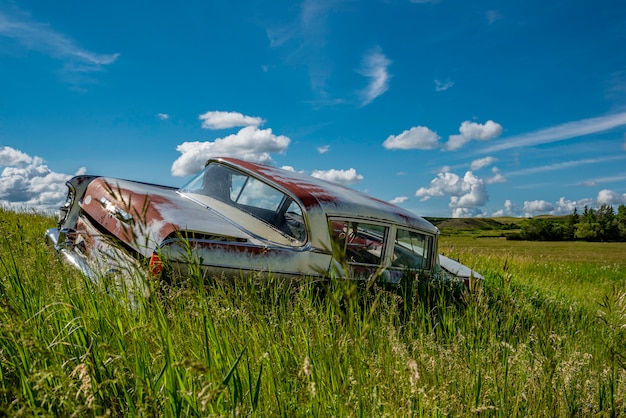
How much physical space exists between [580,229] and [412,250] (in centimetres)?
6968

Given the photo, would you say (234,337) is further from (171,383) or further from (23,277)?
(23,277)

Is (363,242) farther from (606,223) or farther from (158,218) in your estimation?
(606,223)

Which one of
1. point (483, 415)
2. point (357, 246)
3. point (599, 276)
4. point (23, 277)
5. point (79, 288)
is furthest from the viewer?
point (599, 276)

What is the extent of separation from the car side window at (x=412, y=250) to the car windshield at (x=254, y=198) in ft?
3.95

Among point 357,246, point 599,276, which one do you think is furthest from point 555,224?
point 357,246

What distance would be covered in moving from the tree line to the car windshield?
62.7m

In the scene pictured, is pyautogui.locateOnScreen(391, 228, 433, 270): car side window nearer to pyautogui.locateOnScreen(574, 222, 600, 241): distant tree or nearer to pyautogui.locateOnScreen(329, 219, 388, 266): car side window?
pyautogui.locateOnScreen(329, 219, 388, 266): car side window

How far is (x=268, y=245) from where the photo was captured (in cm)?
401

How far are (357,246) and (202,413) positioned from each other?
371cm

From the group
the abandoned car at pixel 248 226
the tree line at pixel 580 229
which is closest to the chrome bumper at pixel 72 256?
the abandoned car at pixel 248 226

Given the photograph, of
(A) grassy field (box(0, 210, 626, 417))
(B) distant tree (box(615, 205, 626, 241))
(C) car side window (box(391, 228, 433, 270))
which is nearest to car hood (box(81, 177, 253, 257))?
(A) grassy field (box(0, 210, 626, 417))

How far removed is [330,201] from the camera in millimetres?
4500

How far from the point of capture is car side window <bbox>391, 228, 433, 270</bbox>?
5168 mm

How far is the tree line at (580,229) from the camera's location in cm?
6153
